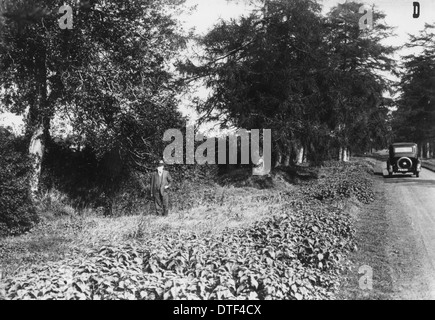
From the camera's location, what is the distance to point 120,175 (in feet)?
56.0

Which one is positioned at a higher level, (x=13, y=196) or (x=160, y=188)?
(x=160, y=188)

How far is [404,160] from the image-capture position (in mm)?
25312

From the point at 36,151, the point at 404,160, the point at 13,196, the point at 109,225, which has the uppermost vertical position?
the point at 36,151

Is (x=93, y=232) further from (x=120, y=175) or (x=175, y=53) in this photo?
(x=175, y=53)

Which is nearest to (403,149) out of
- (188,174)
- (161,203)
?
(188,174)

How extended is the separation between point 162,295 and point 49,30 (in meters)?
10.7

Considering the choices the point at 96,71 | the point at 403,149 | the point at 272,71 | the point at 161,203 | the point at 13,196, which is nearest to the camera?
the point at 13,196

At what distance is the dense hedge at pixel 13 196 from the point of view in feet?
37.2

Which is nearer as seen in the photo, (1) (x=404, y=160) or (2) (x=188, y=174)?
(2) (x=188, y=174)

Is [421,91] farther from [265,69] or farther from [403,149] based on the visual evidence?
[265,69]

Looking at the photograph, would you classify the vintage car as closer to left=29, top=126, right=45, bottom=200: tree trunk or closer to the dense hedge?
left=29, top=126, right=45, bottom=200: tree trunk

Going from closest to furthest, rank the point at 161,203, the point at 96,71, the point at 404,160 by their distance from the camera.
Result: 1. the point at 161,203
2. the point at 96,71
3. the point at 404,160

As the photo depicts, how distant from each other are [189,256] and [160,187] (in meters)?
5.67

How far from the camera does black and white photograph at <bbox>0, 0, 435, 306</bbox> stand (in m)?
6.82
